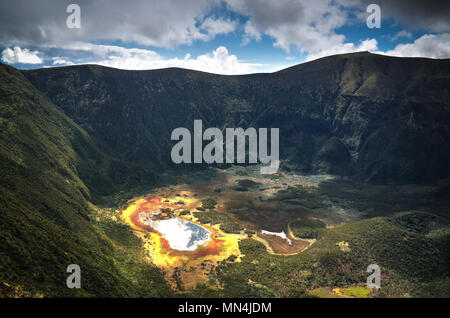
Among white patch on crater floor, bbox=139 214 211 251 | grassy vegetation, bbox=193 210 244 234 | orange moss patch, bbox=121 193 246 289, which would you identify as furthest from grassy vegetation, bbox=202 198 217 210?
white patch on crater floor, bbox=139 214 211 251

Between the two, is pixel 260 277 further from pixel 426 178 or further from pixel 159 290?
pixel 426 178

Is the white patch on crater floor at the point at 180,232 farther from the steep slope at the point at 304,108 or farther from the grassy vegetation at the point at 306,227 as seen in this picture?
the steep slope at the point at 304,108

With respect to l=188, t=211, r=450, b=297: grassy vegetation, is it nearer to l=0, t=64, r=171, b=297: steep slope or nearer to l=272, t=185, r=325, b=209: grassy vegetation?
l=0, t=64, r=171, b=297: steep slope

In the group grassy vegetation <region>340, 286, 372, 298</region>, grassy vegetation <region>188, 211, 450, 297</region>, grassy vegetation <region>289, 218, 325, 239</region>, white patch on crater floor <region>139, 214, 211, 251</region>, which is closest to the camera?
grassy vegetation <region>340, 286, 372, 298</region>

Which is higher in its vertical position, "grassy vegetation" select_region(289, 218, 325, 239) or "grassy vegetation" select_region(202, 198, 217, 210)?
"grassy vegetation" select_region(202, 198, 217, 210)

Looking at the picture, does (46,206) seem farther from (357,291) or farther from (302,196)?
(302,196)

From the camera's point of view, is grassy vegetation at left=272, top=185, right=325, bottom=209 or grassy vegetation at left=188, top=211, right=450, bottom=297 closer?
grassy vegetation at left=188, top=211, right=450, bottom=297
